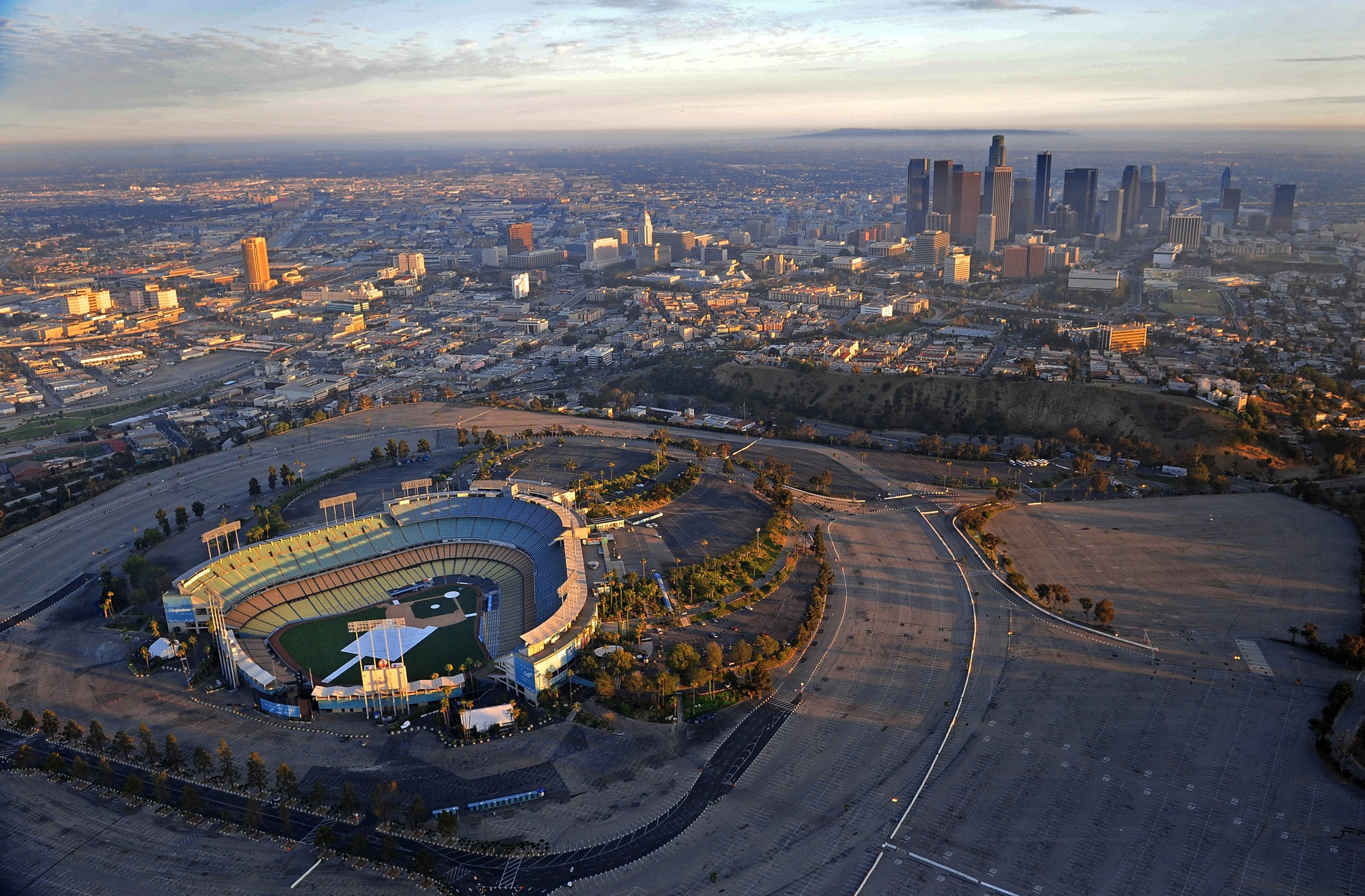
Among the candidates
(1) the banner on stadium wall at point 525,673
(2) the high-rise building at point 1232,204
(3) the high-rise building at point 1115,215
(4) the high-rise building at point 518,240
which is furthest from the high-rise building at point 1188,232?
(1) the banner on stadium wall at point 525,673

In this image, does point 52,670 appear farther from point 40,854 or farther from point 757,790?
point 757,790

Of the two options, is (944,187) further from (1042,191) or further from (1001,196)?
(1042,191)

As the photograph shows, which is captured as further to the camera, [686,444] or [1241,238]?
[1241,238]

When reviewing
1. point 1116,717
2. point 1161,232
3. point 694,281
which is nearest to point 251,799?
point 1116,717

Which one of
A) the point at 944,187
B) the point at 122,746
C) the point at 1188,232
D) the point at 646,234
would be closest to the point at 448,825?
the point at 122,746

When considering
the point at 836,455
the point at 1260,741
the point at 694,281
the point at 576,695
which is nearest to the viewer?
the point at 1260,741

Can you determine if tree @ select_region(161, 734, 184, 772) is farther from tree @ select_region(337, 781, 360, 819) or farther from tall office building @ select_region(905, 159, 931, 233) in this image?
tall office building @ select_region(905, 159, 931, 233)

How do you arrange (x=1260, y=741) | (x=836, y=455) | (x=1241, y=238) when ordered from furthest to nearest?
(x=1241, y=238) < (x=836, y=455) < (x=1260, y=741)

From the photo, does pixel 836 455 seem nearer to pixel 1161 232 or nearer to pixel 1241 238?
pixel 1241 238

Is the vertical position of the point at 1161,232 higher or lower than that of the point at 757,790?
higher
